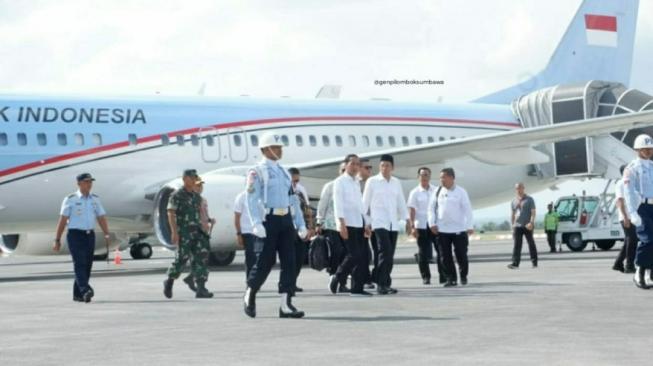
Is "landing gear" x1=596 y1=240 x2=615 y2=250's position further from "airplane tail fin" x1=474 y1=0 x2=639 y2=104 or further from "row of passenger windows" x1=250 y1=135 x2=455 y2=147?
"row of passenger windows" x1=250 y1=135 x2=455 y2=147

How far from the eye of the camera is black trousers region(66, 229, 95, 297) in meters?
14.9

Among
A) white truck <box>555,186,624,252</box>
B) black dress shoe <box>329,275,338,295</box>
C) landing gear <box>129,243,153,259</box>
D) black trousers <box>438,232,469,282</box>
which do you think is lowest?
landing gear <box>129,243,153,259</box>

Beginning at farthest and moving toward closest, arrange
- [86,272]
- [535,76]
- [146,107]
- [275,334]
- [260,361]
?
[535,76]
[146,107]
[86,272]
[275,334]
[260,361]

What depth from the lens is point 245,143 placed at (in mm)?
24500

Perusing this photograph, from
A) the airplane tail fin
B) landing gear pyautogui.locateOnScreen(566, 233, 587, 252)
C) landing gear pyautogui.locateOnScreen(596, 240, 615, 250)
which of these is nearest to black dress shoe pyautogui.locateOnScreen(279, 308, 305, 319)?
the airplane tail fin

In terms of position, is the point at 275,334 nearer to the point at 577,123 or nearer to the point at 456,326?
the point at 456,326

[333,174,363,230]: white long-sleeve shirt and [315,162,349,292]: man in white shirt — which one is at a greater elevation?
[333,174,363,230]: white long-sleeve shirt

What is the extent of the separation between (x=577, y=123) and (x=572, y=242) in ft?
31.0

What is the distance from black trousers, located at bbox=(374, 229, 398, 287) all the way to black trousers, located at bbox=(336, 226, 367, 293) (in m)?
0.20

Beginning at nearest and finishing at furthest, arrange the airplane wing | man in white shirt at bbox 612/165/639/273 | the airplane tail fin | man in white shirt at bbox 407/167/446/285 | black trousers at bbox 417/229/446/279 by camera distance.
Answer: man in white shirt at bbox 612/165/639/273 < black trousers at bbox 417/229/446/279 < man in white shirt at bbox 407/167/446/285 < the airplane wing < the airplane tail fin

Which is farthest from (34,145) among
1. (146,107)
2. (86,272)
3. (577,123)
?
(577,123)

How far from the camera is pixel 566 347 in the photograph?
351 inches

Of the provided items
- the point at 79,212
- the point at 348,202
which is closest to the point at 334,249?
the point at 348,202

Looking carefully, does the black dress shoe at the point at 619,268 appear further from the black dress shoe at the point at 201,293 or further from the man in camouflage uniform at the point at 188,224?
the black dress shoe at the point at 201,293
